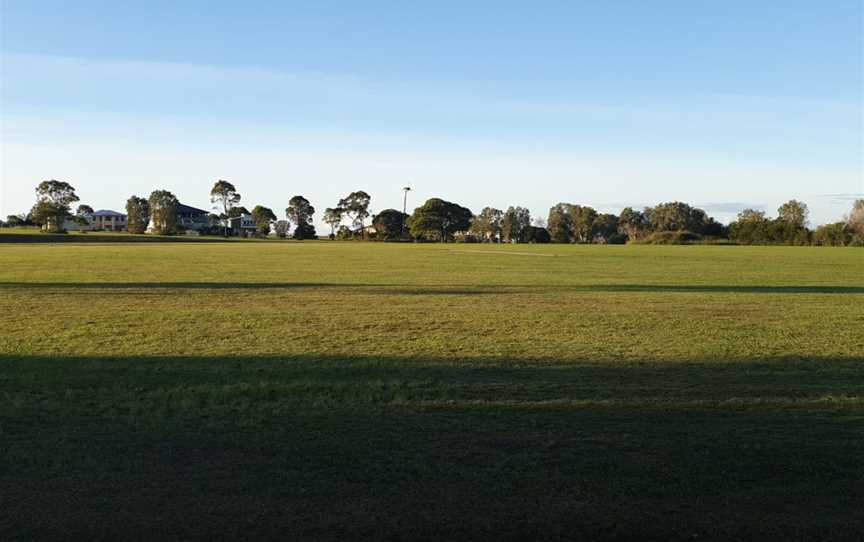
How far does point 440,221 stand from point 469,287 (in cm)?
10846

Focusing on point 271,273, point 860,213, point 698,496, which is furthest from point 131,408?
point 860,213

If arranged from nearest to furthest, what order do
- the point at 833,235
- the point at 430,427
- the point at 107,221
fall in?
the point at 430,427 → the point at 833,235 → the point at 107,221

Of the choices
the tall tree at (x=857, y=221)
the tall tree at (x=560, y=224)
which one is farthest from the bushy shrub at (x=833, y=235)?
the tall tree at (x=560, y=224)

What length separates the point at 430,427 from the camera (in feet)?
20.1

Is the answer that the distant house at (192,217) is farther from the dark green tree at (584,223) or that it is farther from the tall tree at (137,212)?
the dark green tree at (584,223)

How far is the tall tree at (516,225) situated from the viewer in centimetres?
12850

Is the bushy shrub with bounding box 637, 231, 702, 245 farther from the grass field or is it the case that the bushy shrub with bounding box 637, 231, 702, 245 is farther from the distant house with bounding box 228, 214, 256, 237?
the grass field

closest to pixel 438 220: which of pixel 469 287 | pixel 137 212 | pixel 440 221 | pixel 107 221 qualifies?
pixel 440 221

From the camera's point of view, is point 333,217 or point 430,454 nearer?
point 430,454

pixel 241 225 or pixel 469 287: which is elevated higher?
pixel 241 225

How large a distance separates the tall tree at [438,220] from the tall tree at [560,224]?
15532mm

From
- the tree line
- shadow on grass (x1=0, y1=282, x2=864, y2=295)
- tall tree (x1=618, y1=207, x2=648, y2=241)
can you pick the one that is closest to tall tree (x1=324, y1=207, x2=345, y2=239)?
the tree line

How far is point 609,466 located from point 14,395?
5.52 meters

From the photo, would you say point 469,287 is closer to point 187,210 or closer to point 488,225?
point 488,225
